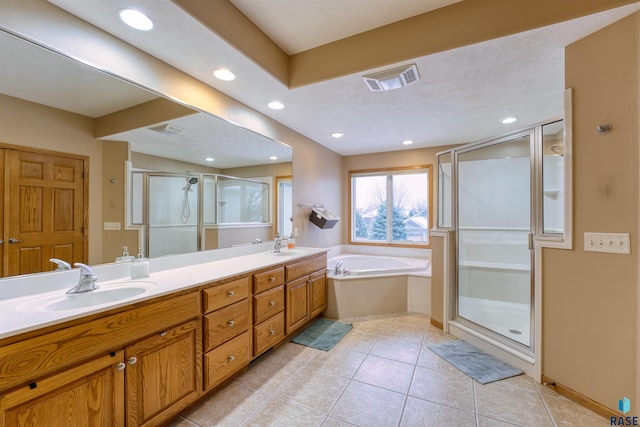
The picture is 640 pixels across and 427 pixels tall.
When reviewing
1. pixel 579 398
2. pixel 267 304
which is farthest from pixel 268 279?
pixel 579 398

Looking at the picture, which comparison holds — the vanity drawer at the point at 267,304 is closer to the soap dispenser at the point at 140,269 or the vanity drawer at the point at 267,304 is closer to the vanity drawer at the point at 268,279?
the vanity drawer at the point at 268,279

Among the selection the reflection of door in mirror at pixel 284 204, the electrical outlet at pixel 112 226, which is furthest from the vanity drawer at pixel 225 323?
the reflection of door in mirror at pixel 284 204

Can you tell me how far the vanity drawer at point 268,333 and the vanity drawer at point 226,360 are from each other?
0.09m

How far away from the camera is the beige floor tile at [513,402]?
1630 mm

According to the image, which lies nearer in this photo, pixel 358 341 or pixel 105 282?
pixel 105 282

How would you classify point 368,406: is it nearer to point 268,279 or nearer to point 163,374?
point 268,279

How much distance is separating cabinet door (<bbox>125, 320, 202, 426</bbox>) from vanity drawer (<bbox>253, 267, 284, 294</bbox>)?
541 millimetres

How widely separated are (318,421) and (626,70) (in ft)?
8.73

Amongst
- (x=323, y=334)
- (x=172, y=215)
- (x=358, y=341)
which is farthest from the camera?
(x=323, y=334)

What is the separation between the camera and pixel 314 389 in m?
1.91

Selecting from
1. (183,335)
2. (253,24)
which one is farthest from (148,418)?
(253,24)

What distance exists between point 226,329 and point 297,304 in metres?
0.91

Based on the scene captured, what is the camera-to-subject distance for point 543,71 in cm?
206

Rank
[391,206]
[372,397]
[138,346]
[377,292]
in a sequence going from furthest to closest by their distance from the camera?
[391,206] < [377,292] < [372,397] < [138,346]
